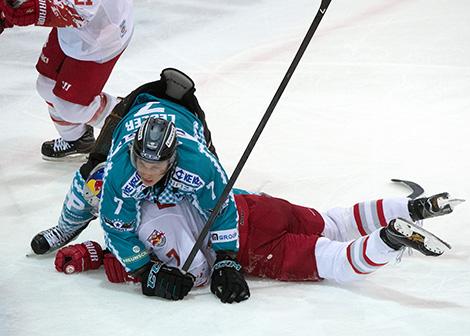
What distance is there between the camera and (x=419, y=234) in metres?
2.72

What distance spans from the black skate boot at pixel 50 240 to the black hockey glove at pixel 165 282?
0.43m

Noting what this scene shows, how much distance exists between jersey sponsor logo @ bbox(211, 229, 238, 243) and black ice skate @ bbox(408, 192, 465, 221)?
58 cm

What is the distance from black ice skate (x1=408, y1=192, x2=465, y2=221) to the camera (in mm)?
2994

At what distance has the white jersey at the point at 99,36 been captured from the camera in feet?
12.4

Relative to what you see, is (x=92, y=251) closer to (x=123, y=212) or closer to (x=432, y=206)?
(x=123, y=212)

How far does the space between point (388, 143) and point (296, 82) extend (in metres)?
0.75

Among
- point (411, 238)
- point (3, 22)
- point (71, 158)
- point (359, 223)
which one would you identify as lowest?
point (71, 158)

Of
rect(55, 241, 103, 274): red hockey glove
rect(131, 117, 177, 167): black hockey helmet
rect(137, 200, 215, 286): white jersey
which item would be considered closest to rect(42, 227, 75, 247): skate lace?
rect(55, 241, 103, 274): red hockey glove

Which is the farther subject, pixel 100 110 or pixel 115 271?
pixel 100 110

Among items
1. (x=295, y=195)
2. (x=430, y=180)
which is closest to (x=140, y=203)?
(x=295, y=195)

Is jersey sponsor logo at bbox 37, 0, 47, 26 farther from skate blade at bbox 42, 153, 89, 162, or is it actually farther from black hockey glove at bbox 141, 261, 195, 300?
black hockey glove at bbox 141, 261, 195, 300

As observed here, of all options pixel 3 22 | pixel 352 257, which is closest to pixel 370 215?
pixel 352 257

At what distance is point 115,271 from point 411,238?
86 centimetres

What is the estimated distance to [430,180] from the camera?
12.2 feet
